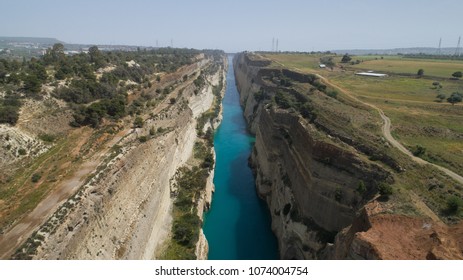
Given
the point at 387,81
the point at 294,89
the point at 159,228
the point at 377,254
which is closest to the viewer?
the point at 377,254

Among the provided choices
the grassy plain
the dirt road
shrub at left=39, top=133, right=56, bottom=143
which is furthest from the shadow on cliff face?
shrub at left=39, top=133, right=56, bottom=143

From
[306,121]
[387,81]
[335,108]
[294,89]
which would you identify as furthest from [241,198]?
[387,81]

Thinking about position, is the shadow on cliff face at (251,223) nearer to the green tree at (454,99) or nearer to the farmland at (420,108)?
the farmland at (420,108)

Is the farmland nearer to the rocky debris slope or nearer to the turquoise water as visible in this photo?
the turquoise water

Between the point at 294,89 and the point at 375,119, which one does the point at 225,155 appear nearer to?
the point at 294,89

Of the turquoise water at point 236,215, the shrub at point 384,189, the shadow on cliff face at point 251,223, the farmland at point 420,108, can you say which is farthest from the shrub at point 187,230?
the farmland at point 420,108

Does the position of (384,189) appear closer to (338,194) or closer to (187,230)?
(338,194)
